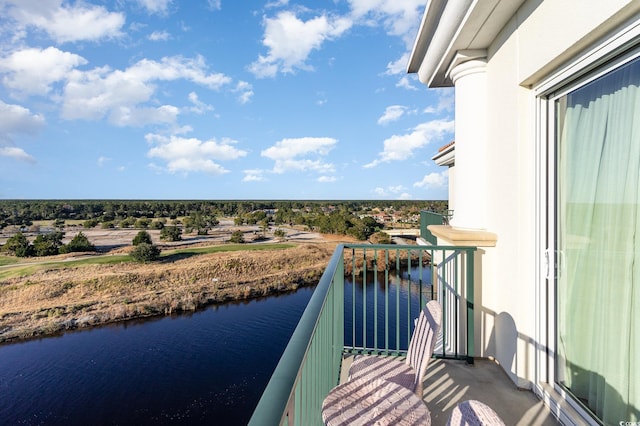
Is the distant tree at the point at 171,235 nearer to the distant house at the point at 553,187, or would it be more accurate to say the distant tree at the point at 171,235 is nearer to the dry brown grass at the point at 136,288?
the dry brown grass at the point at 136,288

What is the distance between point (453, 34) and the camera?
100 inches

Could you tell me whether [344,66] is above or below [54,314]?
above

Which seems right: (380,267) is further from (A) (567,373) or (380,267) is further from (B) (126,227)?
(B) (126,227)

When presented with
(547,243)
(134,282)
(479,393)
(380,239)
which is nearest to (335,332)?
(479,393)

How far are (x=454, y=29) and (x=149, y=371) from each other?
65.2ft

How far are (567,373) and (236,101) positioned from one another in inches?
1003

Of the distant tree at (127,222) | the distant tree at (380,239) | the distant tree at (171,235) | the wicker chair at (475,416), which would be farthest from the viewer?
the distant tree at (127,222)

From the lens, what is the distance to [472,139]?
279 centimetres

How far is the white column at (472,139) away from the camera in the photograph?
274 cm

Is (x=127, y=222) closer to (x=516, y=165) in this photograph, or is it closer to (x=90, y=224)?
(x=90, y=224)

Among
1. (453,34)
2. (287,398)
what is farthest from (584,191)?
(287,398)

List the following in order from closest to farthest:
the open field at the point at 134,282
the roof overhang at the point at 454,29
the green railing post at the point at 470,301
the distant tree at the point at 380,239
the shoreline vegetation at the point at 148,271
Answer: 1. the roof overhang at the point at 454,29
2. the green railing post at the point at 470,301
3. the open field at the point at 134,282
4. the shoreline vegetation at the point at 148,271
5. the distant tree at the point at 380,239

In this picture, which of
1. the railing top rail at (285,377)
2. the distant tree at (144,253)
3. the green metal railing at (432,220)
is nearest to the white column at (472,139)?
the railing top rail at (285,377)

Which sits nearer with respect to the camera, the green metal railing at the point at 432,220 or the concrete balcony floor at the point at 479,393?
the concrete balcony floor at the point at 479,393
